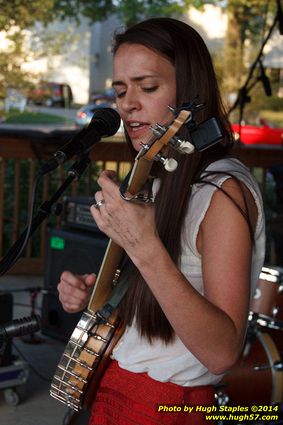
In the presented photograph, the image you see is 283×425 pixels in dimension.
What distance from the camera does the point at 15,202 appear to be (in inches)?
263

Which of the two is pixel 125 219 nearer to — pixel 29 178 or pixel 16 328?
pixel 16 328

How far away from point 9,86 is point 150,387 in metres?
7.91

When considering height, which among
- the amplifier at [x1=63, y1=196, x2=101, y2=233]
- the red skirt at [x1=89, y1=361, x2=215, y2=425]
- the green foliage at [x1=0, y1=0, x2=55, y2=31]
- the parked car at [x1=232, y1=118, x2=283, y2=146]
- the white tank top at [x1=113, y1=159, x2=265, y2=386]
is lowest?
the parked car at [x1=232, y1=118, x2=283, y2=146]

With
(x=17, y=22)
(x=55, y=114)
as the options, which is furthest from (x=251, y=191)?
(x=55, y=114)

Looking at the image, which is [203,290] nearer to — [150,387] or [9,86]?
[150,387]

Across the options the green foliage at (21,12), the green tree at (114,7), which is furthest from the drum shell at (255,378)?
the green tree at (114,7)

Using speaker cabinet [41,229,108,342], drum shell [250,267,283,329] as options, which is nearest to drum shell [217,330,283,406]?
drum shell [250,267,283,329]

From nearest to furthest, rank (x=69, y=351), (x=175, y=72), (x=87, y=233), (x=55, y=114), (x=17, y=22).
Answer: (x=175, y=72) → (x=69, y=351) → (x=87, y=233) → (x=17, y=22) → (x=55, y=114)

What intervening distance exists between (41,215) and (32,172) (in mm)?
4930

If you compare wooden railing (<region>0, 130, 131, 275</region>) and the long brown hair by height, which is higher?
the long brown hair

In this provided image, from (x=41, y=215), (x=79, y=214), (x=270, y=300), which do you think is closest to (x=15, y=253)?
(x=41, y=215)

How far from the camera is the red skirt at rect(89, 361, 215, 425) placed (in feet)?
5.91

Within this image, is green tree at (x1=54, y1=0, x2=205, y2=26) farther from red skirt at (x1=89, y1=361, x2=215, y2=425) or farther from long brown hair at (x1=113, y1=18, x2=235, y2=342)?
red skirt at (x1=89, y1=361, x2=215, y2=425)

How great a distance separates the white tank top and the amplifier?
2.76 meters
